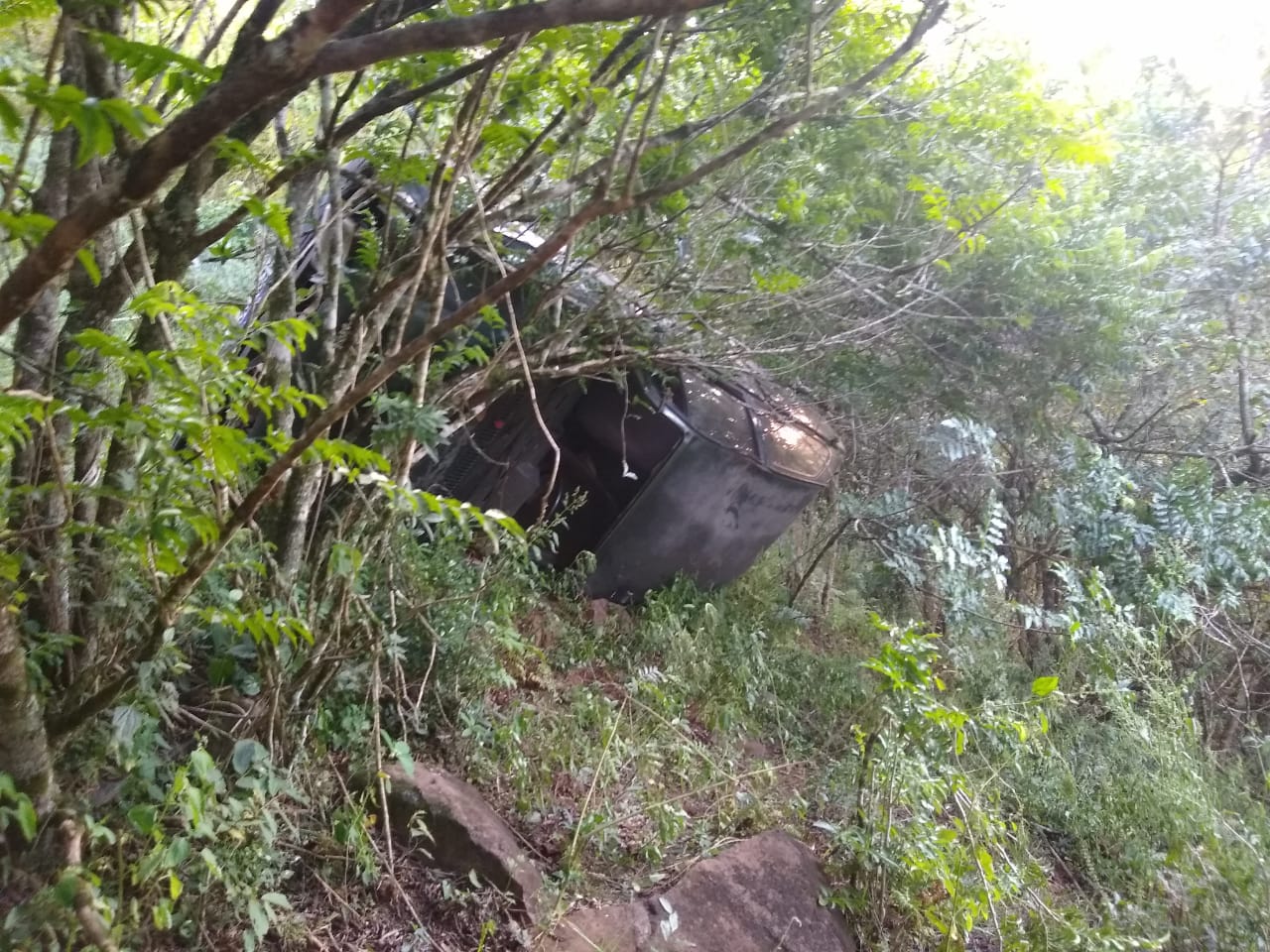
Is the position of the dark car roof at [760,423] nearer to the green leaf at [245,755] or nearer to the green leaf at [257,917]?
the green leaf at [245,755]

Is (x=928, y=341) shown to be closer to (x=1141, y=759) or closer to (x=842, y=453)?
(x=842, y=453)

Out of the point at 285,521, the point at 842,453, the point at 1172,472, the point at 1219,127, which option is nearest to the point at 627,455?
the point at 842,453

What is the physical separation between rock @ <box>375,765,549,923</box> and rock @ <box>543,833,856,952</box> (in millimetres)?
139

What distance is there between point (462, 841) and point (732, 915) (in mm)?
842

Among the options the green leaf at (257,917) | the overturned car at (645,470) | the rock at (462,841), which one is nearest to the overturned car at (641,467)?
the overturned car at (645,470)

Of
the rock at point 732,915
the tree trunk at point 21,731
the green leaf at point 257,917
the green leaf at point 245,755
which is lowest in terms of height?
the rock at point 732,915

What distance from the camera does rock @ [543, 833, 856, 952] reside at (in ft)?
7.35

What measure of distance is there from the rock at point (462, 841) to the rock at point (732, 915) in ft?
0.46

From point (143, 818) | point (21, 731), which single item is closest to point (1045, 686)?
point (143, 818)

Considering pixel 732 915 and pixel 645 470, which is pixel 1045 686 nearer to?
pixel 732 915

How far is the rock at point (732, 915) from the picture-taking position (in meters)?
2.24

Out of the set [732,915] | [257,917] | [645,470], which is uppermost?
[645,470]

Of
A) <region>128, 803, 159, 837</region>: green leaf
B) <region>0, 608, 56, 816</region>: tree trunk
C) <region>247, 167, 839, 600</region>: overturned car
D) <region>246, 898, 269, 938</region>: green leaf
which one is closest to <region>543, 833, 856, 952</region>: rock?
<region>246, 898, 269, 938</region>: green leaf

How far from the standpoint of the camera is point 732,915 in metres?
2.42
